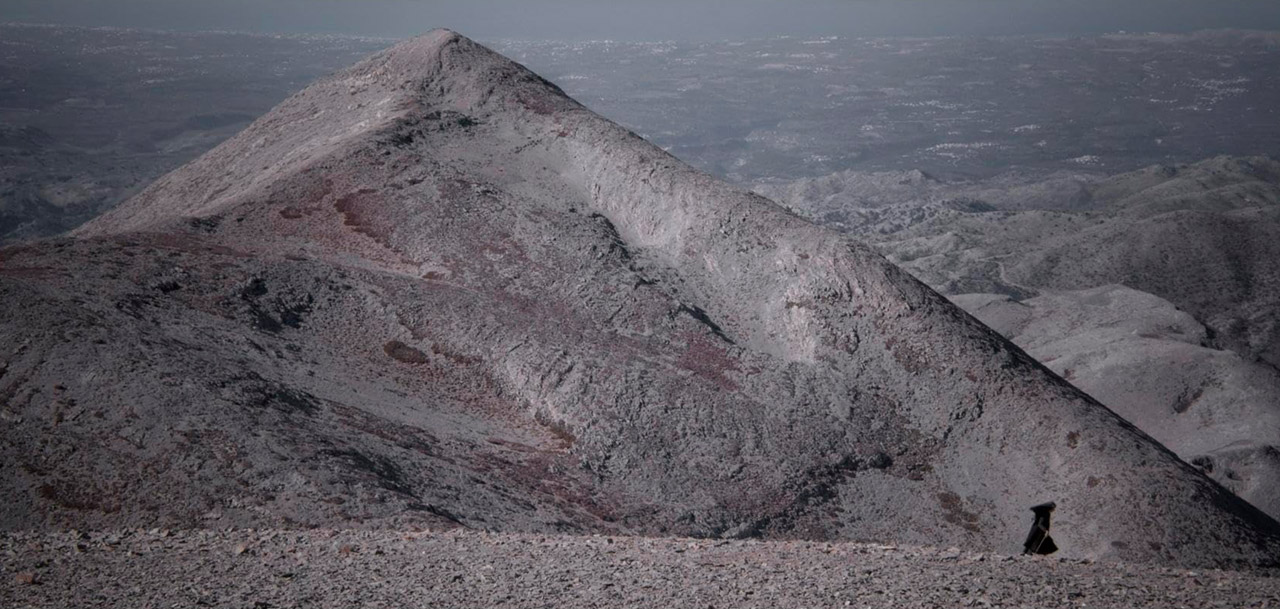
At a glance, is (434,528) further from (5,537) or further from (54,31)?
(54,31)

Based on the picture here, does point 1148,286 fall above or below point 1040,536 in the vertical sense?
below

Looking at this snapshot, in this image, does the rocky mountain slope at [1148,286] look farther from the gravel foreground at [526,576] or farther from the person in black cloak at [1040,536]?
the gravel foreground at [526,576]

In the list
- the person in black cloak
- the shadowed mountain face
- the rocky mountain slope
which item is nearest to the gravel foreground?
the shadowed mountain face

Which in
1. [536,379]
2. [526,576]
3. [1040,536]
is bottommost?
[1040,536]

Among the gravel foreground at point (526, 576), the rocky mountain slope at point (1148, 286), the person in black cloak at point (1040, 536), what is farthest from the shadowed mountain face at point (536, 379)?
the rocky mountain slope at point (1148, 286)

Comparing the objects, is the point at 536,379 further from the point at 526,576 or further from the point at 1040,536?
the point at 1040,536

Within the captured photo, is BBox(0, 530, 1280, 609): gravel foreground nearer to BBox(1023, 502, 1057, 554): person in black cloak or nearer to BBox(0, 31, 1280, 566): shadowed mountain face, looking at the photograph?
BBox(0, 31, 1280, 566): shadowed mountain face

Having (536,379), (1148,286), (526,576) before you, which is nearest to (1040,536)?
(526,576)
